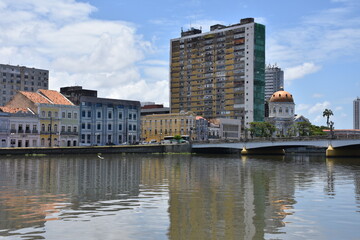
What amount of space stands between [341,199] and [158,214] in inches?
519

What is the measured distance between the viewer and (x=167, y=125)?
174 m

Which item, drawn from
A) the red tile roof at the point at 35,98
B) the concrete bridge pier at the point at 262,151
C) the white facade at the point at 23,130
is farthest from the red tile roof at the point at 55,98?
the concrete bridge pier at the point at 262,151

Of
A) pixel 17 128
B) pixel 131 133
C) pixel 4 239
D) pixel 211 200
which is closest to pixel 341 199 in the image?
pixel 211 200

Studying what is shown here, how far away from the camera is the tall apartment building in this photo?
7539 inches

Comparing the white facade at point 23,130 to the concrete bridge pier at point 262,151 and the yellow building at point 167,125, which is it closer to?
the concrete bridge pier at point 262,151

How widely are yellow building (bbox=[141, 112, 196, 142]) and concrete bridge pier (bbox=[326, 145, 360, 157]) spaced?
6032 centimetres

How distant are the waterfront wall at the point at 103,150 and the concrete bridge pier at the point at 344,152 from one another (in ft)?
126

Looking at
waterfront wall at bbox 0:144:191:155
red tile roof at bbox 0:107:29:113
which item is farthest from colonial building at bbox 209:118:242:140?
red tile roof at bbox 0:107:29:113

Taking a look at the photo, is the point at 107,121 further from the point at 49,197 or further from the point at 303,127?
the point at 49,197

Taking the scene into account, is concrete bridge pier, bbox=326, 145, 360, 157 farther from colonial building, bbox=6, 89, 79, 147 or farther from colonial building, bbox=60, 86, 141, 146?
colonial building, bbox=6, 89, 79, 147

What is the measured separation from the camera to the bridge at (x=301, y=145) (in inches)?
4333

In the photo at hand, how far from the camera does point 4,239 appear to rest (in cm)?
1828

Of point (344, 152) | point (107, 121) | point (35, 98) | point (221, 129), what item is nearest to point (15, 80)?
point (107, 121)

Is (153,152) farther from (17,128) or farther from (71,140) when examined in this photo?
(17,128)
